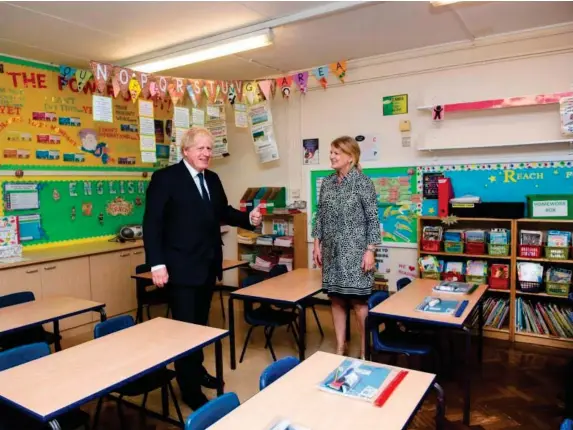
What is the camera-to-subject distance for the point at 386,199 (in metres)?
4.75

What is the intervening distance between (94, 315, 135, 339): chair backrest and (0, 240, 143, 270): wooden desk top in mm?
1874

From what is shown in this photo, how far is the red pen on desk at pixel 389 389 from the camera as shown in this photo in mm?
1537

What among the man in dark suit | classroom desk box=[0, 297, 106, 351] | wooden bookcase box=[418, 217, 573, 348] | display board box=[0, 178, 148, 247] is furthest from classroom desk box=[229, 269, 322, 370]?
display board box=[0, 178, 148, 247]

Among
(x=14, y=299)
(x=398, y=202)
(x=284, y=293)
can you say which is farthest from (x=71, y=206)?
(x=398, y=202)

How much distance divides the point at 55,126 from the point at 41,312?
99.3 inches

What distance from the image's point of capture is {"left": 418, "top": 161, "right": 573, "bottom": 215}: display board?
155 inches

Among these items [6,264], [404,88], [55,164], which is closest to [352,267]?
[404,88]

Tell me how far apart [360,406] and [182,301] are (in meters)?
1.52

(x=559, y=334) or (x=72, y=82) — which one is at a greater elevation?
(x=72, y=82)

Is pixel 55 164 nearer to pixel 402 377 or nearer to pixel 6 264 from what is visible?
pixel 6 264

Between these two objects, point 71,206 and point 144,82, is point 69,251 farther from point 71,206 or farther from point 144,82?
point 144,82

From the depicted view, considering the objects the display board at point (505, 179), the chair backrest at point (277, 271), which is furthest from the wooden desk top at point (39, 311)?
the display board at point (505, 179)

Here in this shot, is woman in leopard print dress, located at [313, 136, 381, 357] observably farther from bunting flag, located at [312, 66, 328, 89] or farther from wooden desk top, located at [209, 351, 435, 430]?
bunting flag, located at [312, 66, 328, 89]

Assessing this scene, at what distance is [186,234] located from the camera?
2727mm
